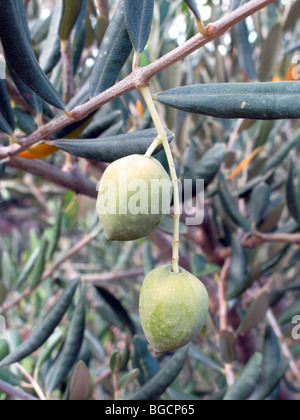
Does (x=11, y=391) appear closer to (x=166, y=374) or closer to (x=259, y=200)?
(x=166, y=374)

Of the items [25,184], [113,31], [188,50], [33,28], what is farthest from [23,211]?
[188,50]

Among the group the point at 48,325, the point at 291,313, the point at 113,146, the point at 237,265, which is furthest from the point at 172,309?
the point at 291,313

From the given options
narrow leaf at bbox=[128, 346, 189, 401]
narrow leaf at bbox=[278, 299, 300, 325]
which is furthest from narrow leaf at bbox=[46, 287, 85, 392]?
narrow leaf at bbox=[278, 299, 300, 325]

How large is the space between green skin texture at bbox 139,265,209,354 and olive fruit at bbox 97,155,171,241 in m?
0.09

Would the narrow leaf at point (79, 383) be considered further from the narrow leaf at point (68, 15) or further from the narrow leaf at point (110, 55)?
the narrow leaf at point (68, 15)

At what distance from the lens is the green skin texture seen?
1.74ft

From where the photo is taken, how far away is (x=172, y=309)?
0.53m

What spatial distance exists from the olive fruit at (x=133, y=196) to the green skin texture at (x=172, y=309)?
0.09 m

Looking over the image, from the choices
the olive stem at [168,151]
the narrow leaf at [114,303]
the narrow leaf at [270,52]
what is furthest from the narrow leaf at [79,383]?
the narrow leaf at [270,52]

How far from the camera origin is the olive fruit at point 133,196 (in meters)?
0.50

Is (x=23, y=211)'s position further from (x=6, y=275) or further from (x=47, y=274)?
(x=47, y=274)

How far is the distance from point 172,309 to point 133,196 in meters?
0.17

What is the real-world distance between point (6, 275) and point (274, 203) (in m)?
1.33
